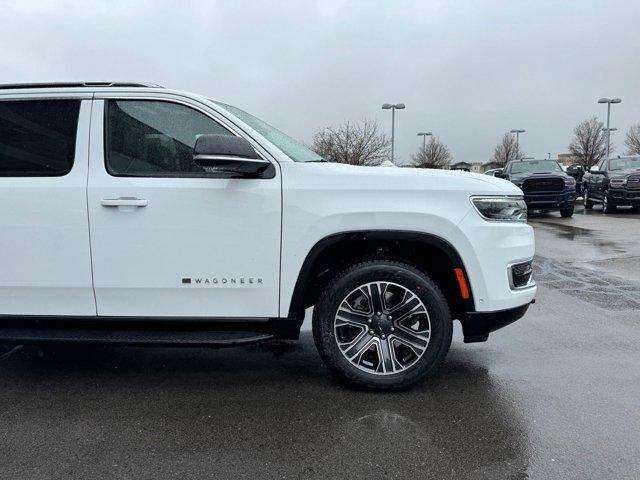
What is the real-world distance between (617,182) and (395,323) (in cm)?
1793

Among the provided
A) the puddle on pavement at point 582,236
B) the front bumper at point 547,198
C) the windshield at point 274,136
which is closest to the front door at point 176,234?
the windshield at point 274,136

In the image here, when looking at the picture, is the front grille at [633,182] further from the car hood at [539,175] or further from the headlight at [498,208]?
→ the headlight at [498,208]

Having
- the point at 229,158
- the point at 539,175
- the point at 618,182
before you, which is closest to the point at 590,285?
the point at 229,158

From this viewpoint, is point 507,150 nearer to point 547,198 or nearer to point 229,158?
point 547,198

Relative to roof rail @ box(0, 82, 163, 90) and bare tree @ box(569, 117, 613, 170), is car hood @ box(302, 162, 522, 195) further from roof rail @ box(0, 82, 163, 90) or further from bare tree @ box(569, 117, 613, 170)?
bare tree @ box(569, 117, 613, 170)

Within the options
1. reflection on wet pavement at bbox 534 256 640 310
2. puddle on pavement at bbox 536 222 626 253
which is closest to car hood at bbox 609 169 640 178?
puddle on pavement at bbox 536 222 626 253

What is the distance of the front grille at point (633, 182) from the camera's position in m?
18.4

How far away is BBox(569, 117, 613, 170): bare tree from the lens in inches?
1971

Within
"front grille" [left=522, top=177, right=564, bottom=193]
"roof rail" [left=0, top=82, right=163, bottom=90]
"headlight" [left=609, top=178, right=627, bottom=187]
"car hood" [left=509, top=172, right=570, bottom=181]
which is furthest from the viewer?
"headlight" [left=609, top=178, right=627, bottom=187]

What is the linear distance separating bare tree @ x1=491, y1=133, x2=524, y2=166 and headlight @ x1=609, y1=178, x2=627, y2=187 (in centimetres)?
4121

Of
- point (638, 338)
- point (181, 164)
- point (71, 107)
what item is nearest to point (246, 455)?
point (181, 164)

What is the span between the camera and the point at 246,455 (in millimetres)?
2945

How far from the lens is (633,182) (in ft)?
60.5

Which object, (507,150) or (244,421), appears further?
(507,150)
